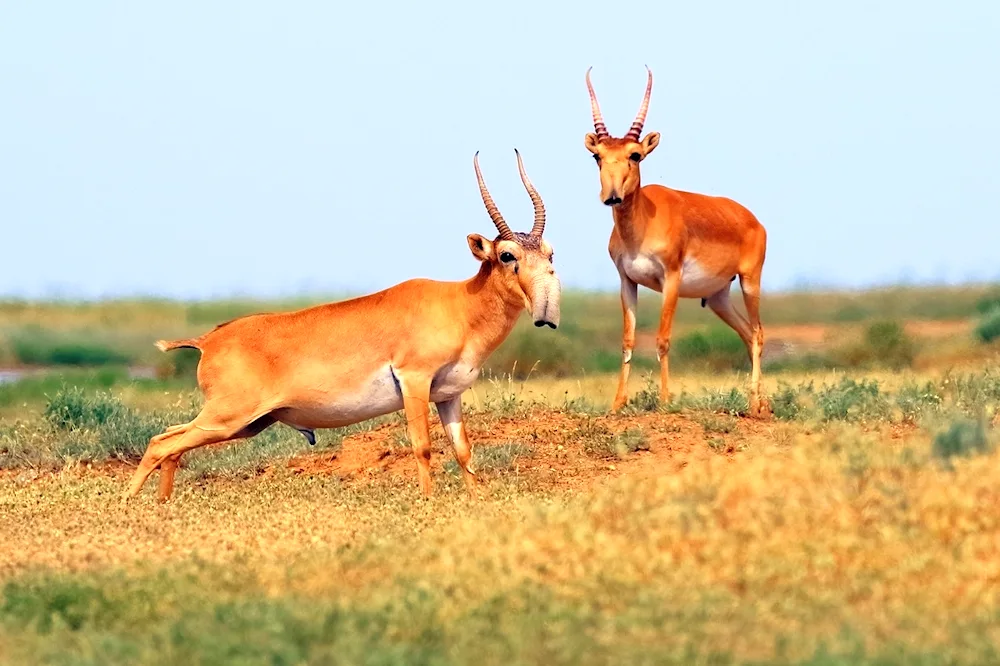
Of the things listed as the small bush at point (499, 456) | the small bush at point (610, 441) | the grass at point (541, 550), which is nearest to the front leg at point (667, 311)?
the grass at point (541, 550)

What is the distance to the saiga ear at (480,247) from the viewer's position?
1152cm

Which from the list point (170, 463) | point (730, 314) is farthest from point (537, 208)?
point (730, 314)

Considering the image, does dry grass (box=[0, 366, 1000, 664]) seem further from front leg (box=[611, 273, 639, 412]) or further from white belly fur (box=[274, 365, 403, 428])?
front leg (box=[611, 273, 639, 412])

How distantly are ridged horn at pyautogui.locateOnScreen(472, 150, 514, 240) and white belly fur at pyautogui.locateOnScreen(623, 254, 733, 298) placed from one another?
4937mm

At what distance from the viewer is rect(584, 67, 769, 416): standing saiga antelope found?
15.8m

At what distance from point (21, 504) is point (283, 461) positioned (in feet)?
10.1

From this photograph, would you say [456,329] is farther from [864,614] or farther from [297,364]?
[864,614]

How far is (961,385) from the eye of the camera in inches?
648

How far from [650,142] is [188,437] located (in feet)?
22.0

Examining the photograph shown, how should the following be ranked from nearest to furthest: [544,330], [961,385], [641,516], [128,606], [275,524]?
[128,606] → [641,516] → [275,524] → [961,385] → [544,330]

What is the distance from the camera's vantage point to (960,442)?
980 centimetres

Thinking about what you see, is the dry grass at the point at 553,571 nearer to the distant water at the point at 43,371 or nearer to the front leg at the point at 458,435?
the front leg at the point at 458,435

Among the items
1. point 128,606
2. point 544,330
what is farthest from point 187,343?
point 544,330

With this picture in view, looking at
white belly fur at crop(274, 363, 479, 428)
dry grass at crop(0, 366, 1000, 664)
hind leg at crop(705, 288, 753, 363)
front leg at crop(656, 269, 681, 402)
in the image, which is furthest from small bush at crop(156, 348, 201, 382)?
dry grass at crop(0, 366, 1000, 664)
